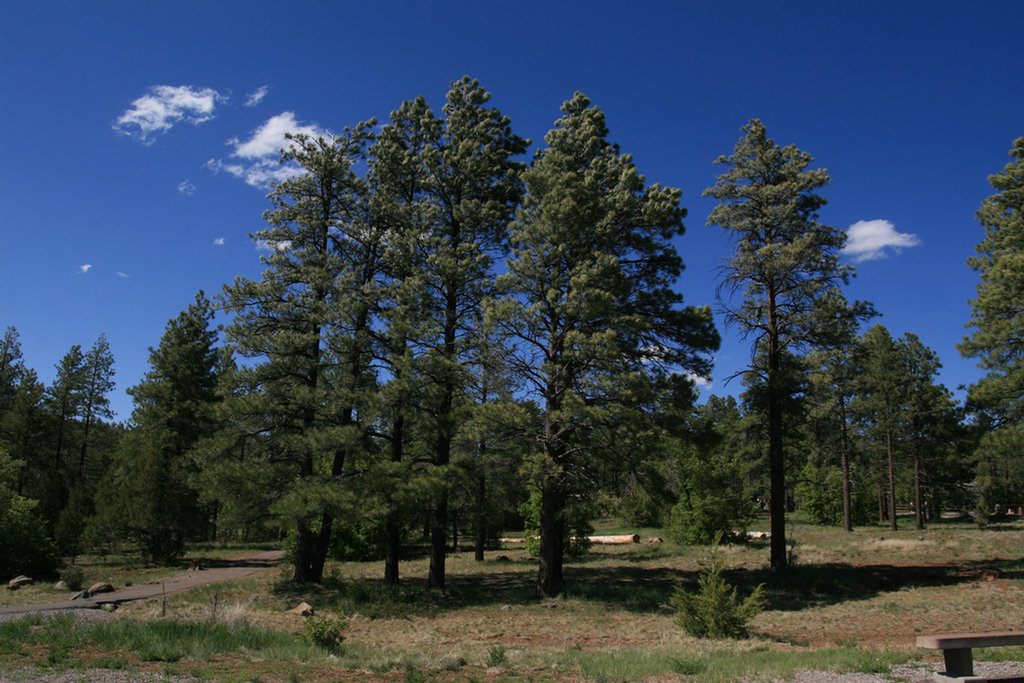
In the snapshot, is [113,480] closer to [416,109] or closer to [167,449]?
[167,449]

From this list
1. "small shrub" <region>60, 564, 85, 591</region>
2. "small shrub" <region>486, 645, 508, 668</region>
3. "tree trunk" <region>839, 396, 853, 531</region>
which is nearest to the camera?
"small shrub" <region>486, 645, 508, 668</region>

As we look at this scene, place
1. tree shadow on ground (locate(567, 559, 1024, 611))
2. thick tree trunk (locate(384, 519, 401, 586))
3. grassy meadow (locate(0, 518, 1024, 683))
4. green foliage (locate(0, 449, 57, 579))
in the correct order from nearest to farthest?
1. grassy meadow (locate(0, 518, 1024, 683))
2. tree shadow on ground (locate(567, 559, 1024, 611))
3. thick tree trunk (locate(384, 519, 401, 586))
4. green foliage (locate(0, 449, 57, 579))

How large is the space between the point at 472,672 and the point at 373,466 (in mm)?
8666

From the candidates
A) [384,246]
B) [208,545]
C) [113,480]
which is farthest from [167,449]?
[384,246]

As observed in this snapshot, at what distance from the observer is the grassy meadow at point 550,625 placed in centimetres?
761

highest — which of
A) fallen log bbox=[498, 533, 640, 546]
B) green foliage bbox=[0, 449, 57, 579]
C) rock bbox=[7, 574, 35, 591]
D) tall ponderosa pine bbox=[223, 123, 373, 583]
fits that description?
tall ponderosa pine bbox=[223, 123, 373, 583]

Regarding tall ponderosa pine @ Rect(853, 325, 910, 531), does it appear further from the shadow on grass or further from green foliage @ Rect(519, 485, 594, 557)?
green foliage @ Rect(519, 485, 594, 557)

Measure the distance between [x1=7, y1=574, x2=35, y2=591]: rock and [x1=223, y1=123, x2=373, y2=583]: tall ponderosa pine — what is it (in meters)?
10.0

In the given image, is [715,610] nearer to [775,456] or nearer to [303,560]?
[775,456]

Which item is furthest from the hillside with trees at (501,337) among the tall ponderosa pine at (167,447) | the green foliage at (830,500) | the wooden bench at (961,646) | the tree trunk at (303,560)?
the green foliage at (830,500)

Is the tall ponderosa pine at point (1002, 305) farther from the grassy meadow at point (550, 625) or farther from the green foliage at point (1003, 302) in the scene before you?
the grassy meadow at point (550, 625)

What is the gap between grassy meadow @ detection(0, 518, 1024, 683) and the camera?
25.0ft

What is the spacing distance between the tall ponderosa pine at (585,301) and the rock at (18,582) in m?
18.4

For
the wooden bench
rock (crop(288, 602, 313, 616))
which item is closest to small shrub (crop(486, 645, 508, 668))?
the wooden bench
